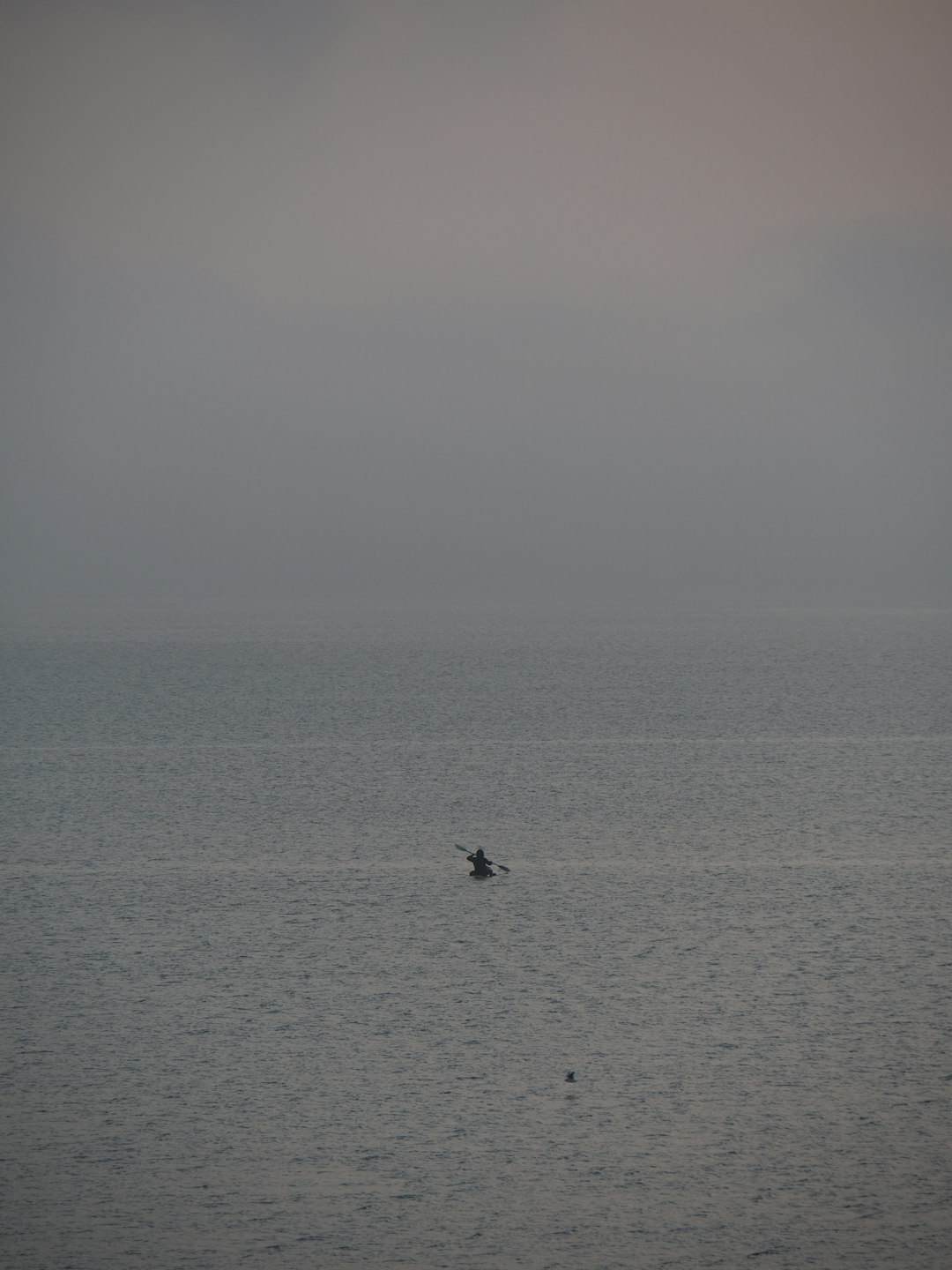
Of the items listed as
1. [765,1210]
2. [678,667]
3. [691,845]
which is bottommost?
[765,1210]

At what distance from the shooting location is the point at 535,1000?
3.88 meters

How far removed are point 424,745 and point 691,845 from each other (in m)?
4.12

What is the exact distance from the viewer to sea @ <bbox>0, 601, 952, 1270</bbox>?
8.56 feet

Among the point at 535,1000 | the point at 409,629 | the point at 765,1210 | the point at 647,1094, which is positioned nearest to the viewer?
the point at 765,1210

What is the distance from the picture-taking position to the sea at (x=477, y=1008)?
2609 mm

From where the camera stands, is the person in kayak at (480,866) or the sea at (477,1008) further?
the person in kayak at (480,866)

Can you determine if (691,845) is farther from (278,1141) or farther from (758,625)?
(758,625)

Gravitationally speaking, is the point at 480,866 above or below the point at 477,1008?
above

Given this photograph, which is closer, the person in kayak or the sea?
the sea

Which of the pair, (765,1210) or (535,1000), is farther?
(535,1000)

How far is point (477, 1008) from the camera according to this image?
12.5 ft

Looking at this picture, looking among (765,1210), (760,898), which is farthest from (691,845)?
(765,1210)

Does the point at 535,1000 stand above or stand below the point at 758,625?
below

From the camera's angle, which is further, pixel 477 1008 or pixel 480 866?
pixel 480 866
